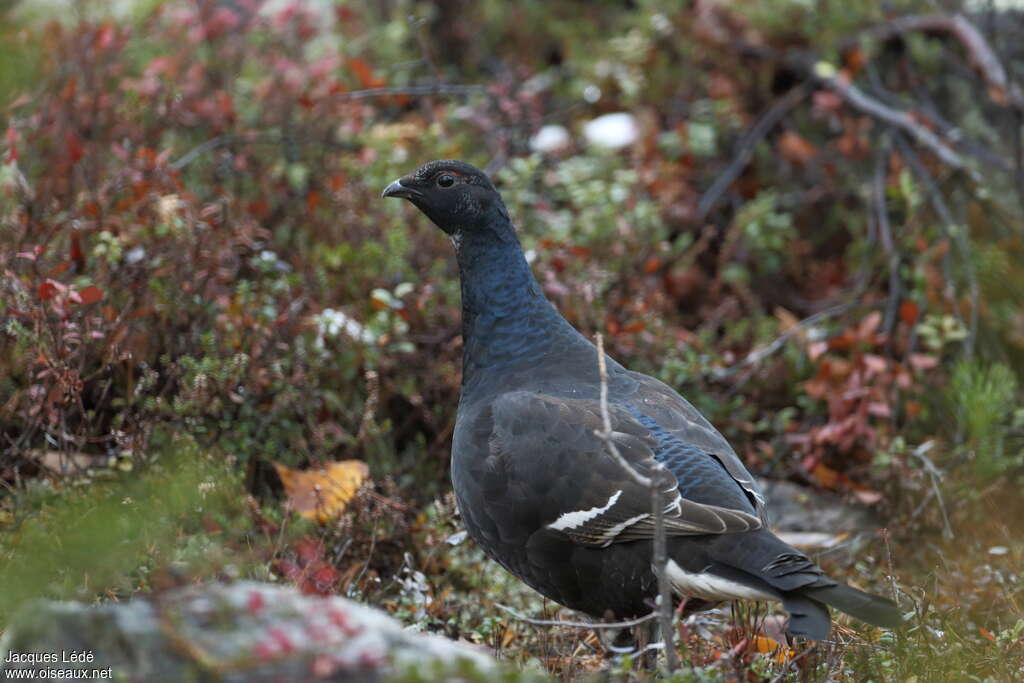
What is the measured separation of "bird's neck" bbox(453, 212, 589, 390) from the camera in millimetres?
4910

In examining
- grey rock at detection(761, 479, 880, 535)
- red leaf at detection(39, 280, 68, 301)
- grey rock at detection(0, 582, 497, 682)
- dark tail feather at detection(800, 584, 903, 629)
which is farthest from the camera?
grey rock at detection(761, 479, 880, 535)

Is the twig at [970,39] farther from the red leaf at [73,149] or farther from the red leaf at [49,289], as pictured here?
the red leaf at [49,289]

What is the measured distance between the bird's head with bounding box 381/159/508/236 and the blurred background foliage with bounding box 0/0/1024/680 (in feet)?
3.11

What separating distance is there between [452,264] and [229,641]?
4508mm

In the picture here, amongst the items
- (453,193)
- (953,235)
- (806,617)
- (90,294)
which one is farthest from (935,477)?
(90,294)

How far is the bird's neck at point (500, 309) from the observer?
491 centimetres

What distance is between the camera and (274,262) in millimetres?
6125

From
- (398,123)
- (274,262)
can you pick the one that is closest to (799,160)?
(398,123)

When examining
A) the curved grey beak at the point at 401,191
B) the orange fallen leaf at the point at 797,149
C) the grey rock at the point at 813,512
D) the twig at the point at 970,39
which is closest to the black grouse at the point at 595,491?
the curved grey beak at the point at 401,191

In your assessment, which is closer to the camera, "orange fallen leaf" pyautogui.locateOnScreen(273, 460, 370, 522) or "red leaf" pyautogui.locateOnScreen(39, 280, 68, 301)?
"red leaf" pyautogui.locateOnScreen(39, 280, 68, 301)

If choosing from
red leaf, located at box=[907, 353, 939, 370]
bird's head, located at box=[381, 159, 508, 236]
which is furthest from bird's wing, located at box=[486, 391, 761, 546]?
red leaf, located at box=[907, 353, 939, 370]

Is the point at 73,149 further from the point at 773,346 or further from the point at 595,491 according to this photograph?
the point at 773,346

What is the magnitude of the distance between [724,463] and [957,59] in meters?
5.35

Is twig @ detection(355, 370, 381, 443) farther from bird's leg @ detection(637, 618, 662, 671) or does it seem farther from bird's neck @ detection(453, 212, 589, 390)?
bird's leg @ detection(637, 618, 662, 671)
